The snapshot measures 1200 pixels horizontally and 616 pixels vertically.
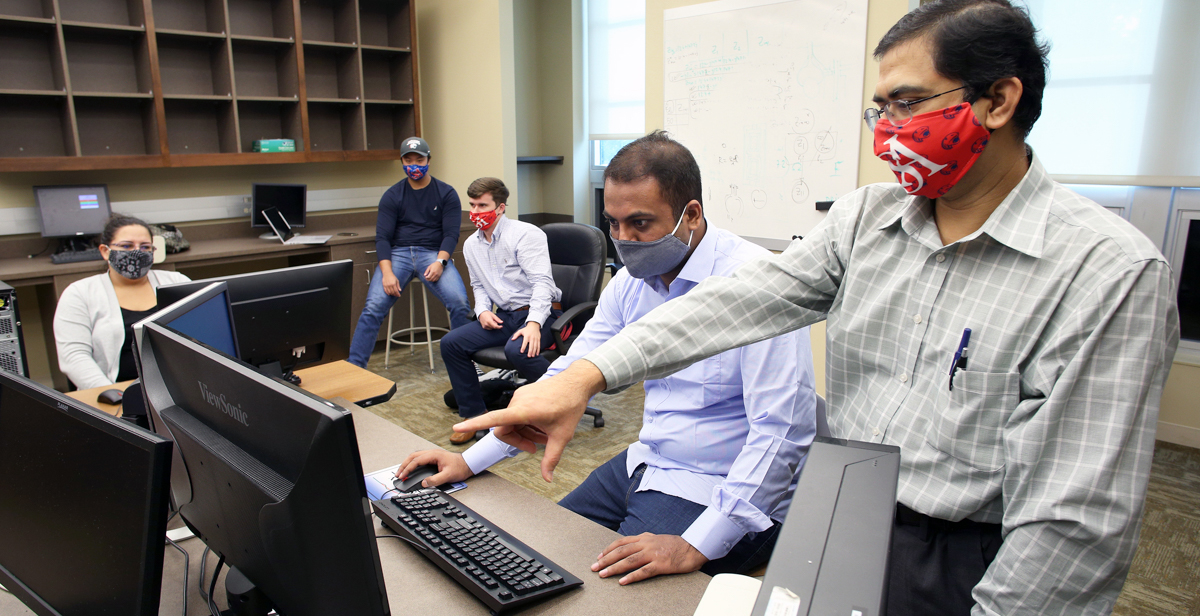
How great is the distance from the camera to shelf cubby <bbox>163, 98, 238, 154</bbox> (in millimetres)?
4285

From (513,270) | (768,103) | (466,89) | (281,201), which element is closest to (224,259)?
(281,201)

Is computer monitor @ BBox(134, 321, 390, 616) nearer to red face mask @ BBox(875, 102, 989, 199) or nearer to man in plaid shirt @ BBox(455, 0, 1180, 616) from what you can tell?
man in plaid shirt @ BBox(455, 0, 1180, 616)

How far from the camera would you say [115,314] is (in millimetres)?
2244

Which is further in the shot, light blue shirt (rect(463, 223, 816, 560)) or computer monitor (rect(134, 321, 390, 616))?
light blue shirt (rect(463, 223, 816, 560))

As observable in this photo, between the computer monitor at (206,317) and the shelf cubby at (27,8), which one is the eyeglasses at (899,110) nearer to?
the computer monitor at (206,317)

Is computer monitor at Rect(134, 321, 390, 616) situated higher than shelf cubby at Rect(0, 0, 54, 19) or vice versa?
shelf cubby at Rect(0, 0, 54, 19)

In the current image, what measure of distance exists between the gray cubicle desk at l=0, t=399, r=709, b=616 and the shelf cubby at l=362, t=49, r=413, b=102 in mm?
4335

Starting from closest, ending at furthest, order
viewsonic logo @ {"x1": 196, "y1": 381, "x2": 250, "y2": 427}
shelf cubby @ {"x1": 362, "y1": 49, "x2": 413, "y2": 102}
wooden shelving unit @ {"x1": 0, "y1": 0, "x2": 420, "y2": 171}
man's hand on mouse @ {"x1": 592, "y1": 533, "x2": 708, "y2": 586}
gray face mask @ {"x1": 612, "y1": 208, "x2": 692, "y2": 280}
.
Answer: viewsonic logo @ {"x1": 196, "y1": 381, "x2": 250, "y2": 427}
man's hand on mouse @ {"x1": 592, "y1": 533, "x2": 708, "y2": 586}
gray face mask @ {"x1": 612, "y1": 208, "x2": 692, "y2": 280}
wooden shelving unit @ {"x1": 0, "y1": 0, "x2": 420, "y2": 171}
shelf cubby @ {"x1": 362, "y1": 49, "x2": 413, "y2": 102}

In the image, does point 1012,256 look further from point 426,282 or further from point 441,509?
point 426,282

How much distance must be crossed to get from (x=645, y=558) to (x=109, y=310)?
2.08 m

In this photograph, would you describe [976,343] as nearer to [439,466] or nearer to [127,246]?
[439,466]

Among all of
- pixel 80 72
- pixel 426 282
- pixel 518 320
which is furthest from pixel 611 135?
pixel 80 72

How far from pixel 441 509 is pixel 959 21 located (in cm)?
108

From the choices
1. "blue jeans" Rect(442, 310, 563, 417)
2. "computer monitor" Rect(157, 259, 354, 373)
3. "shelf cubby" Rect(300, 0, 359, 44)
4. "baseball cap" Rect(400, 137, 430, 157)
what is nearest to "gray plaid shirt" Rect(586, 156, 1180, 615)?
"computer monitor" Rect(157, 259, 354, 373)
